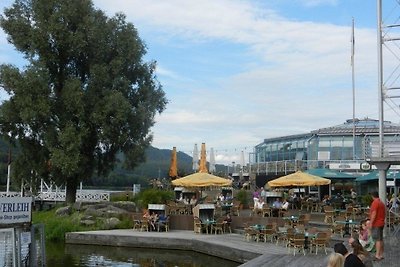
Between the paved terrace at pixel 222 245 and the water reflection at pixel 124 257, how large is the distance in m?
0.31

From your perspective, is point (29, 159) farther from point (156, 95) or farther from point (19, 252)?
point (19, 252)

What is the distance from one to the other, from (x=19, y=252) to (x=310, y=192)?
28.7m

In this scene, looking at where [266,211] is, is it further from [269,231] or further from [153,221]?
[153,221]

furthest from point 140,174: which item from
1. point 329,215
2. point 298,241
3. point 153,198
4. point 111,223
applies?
point 298,241

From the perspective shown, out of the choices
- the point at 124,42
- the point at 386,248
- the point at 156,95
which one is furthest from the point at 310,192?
the point at 386,248

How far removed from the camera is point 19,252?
11.2 meters

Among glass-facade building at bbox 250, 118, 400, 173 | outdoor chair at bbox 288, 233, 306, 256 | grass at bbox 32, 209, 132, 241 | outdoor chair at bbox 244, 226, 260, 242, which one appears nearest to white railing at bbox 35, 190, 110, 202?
grass at bbox 32, 209, 132, 241

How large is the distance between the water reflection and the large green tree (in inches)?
368

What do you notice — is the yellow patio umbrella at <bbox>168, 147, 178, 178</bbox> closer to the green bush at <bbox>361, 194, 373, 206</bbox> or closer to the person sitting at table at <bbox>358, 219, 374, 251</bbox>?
the green bush at <bbox>361, 194, 373, 206</bbox>

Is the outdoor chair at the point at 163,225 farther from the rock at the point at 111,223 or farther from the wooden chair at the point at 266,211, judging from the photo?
the wooden chair at the point at 266,211

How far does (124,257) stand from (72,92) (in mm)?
13350

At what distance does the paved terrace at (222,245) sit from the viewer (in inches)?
594

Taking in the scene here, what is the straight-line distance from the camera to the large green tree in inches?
1203

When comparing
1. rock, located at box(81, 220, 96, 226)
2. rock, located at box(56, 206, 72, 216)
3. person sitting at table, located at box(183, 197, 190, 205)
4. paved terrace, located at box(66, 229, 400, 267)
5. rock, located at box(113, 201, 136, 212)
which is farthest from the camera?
rock, located at box(113, 201, 136, 212)
